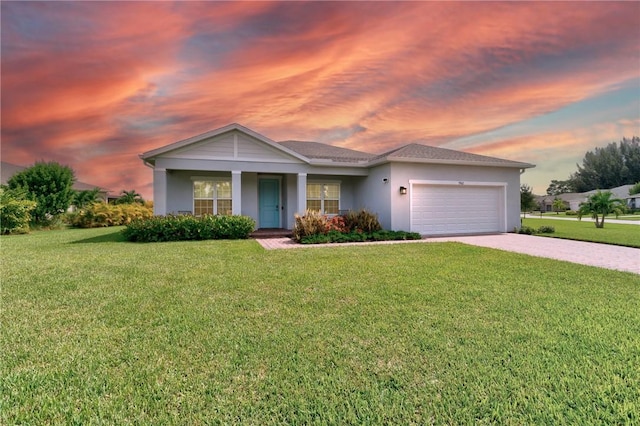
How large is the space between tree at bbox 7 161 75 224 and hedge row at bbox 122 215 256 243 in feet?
36.9

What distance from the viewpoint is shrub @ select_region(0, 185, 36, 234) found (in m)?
14.4

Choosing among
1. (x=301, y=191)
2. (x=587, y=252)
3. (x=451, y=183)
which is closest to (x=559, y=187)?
(x=451, y=183)

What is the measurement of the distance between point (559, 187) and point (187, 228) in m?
85.7

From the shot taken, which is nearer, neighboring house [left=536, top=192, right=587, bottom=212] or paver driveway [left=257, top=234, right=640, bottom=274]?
paver driveway [left=257, top=234, right=640, bottom=274]

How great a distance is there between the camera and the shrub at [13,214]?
47.2 ft

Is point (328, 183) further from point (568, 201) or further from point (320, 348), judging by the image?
point (568, 201)

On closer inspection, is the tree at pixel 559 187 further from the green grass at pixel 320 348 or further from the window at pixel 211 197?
the green grass at pixel 320 348

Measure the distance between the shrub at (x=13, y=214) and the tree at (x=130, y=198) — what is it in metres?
8.22

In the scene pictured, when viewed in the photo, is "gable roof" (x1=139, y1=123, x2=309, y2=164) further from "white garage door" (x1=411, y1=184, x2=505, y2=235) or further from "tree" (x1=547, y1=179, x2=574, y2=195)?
"tree" (x1=547, y1=179, x2=574, y2=195)

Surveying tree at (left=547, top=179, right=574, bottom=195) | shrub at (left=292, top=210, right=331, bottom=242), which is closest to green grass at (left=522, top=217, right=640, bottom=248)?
shrub at (left=292, top=210, right=331, bottom=242)

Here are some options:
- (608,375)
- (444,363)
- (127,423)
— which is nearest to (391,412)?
(444,363)

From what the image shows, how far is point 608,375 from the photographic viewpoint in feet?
8.11

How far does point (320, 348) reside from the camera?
2910 millimetres

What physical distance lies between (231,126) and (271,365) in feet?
36.9
